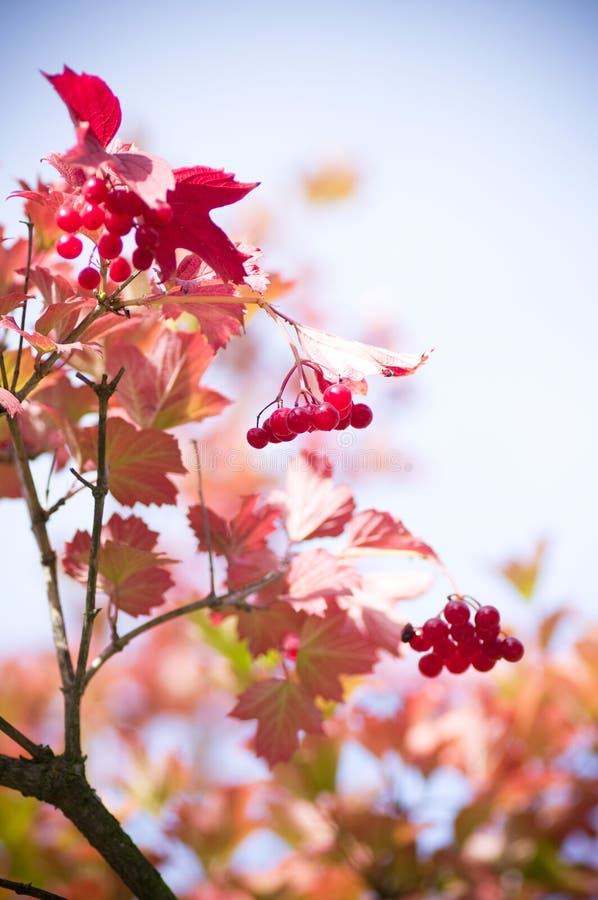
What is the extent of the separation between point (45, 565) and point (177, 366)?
32 cm

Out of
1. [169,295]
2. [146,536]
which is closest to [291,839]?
[146,536]

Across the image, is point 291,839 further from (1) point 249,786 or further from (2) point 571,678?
(2) point 571,678

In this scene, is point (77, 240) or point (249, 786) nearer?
point (77, 240)

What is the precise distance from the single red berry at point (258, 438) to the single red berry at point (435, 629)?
0.34 m

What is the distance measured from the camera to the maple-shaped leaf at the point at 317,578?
0.98m

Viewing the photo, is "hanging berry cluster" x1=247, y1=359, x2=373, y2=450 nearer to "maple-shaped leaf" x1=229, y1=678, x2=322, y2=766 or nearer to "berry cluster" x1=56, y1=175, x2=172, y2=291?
"berry cluster" x1=56, y1=175, x2=172, y2=291

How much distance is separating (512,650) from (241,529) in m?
0.40

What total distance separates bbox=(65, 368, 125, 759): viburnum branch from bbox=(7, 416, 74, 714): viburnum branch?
0.03 metres

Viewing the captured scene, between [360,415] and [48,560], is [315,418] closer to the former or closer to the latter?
[360,415]

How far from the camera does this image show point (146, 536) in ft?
3.35

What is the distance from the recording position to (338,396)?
2.69 feet

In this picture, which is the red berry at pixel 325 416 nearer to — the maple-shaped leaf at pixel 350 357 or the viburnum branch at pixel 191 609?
the maple-shaped leaf at pixel 350 357

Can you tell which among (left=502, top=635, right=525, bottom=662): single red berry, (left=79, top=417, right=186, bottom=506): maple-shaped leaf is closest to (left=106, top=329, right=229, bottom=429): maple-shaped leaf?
(left=79, top=417, right=186, bottom=506): maple-shaped leaf

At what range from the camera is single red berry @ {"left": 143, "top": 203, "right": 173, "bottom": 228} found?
69 cm
